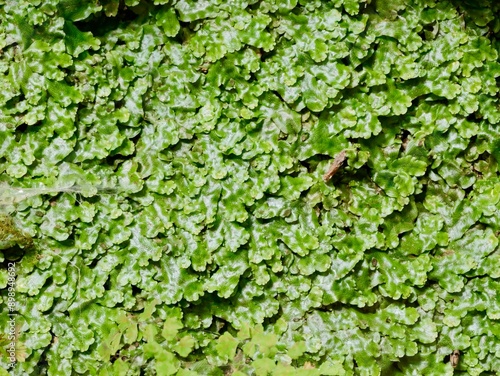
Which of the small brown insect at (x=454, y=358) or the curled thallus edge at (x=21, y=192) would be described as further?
the small brown insect at (x=454, y=358)

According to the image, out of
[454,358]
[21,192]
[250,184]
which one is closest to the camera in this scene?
[21,192]

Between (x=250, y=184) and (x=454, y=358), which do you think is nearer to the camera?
(x=250, y=184)

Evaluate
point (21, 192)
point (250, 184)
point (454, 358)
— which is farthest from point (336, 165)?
point (21, 192)

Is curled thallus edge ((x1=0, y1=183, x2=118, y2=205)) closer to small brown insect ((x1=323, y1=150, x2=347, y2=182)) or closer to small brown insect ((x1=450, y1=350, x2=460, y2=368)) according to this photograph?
small brown insect ((x1=323, y1=150, x2=347, y2=182))

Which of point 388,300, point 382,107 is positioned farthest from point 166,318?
point 382,107

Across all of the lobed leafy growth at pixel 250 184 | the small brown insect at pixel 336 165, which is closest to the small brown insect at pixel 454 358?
the lobed leafy growth at pixel 250 184

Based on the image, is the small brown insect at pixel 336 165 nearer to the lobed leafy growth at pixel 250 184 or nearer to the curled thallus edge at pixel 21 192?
the lobed leafy growth at pixel 250 184

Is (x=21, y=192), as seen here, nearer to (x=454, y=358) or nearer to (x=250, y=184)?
(x=250, y=184)

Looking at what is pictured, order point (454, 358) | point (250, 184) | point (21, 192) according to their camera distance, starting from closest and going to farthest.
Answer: point (21, 192), point (250, 184), point (454, 358)

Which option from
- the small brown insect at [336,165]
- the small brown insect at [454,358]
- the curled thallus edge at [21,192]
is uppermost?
the small brown insect at [336,165]
